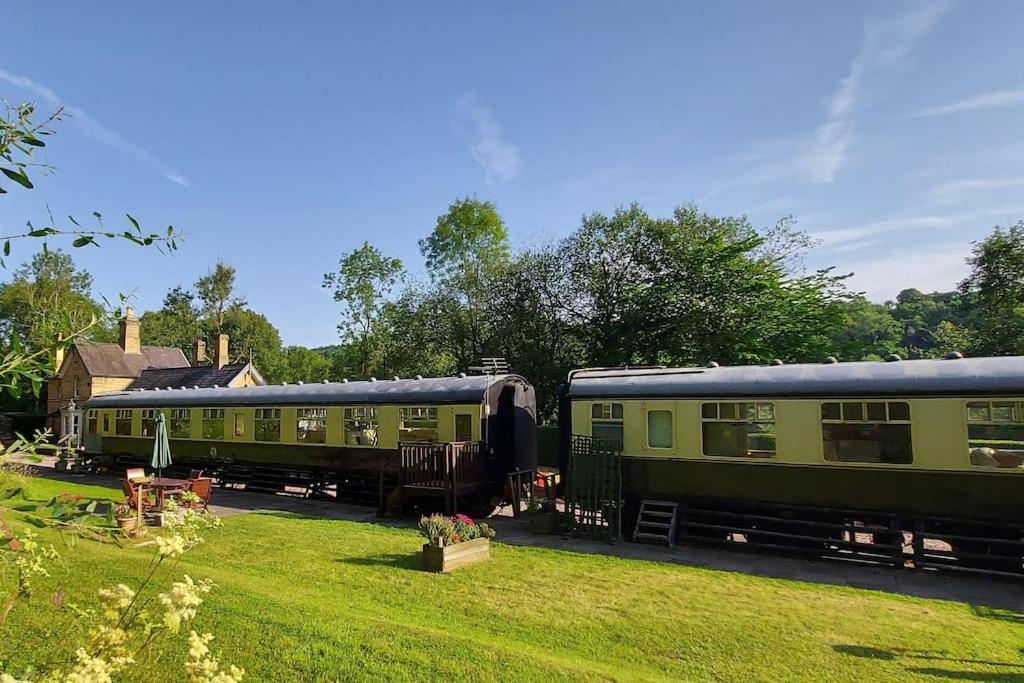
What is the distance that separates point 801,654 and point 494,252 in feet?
103

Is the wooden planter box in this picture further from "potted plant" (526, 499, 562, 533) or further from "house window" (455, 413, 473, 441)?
"house window" (455, 413, 473, 441)

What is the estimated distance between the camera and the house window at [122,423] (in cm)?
2684

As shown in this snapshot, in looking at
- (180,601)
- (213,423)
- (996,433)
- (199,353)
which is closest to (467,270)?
(213,423)

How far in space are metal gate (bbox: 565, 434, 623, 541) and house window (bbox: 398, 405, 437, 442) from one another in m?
4.87

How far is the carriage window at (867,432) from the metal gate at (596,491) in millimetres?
4132

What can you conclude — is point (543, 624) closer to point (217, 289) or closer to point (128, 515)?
point (128, 515)

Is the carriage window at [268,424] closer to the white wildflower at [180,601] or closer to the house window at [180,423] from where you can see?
the house window at [180,423]

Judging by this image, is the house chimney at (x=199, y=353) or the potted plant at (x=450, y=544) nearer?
the potted plant at (x=450, y=544)

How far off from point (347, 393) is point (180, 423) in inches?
368

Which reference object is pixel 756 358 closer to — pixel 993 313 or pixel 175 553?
pixel 993 313

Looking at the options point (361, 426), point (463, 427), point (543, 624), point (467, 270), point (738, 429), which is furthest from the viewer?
point (467, 270)

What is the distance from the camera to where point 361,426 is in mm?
18875

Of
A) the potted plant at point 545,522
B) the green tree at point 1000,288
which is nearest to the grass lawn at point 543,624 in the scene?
the potted plant at point 545,522

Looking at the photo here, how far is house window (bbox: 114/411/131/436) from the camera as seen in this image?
26.8 metres
